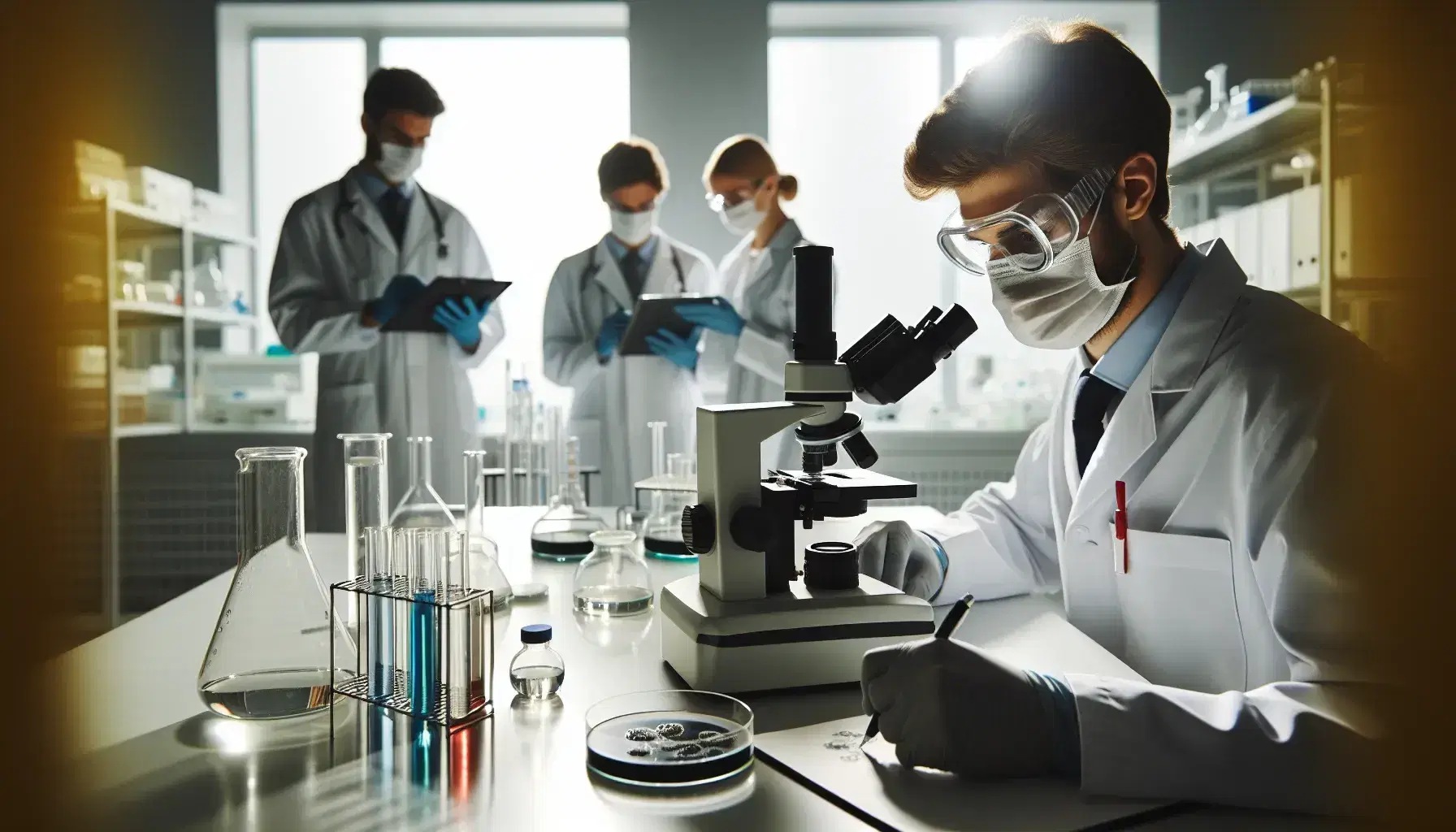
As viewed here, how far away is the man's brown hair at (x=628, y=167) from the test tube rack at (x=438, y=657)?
2.56m

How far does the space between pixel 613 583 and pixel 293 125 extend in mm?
4060

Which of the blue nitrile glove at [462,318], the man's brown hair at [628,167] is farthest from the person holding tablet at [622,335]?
the blue nitrile glove at [462,318]

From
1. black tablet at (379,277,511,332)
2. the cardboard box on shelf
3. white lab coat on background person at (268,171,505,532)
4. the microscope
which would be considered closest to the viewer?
the microscope

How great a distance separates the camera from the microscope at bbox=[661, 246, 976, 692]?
0.93 m

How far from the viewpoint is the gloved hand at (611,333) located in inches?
130

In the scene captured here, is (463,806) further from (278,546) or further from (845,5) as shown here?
(845,5)

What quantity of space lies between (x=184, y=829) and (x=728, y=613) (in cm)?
46

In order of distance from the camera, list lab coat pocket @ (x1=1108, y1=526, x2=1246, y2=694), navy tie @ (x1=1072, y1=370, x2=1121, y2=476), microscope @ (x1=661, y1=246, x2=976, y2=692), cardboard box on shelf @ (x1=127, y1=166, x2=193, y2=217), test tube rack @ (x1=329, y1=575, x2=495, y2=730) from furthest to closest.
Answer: cardboard box on shelf @ (x1=127, y1=166, x2=193, y2=217)
navy tie @ (x1=1072, y1=370, x2=1121, y2=476)
lab coat pocket @ (x1=1108, y1=526, x2=1246, y2=694)
microscope @ (x1=661, y1=246, x2=976, y2=692)
test tube rack @ (x1=329, y1=575, x2=495, y2=730)

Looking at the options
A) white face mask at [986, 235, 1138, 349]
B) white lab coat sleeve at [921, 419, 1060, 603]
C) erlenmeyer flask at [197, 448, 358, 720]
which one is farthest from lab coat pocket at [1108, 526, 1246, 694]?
erlenmeyer flask at [197, 448, 358, 720]

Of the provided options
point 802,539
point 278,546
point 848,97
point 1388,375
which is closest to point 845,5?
point 848,97

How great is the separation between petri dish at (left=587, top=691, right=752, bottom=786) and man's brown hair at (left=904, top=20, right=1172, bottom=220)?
73 cm

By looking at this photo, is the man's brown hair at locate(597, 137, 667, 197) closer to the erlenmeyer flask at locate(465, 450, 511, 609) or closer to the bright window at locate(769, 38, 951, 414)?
the bright window at locate(769, 38, 951, 414)

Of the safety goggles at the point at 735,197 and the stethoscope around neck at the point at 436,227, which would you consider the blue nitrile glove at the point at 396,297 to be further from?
the safety goggles at the point at 735,197

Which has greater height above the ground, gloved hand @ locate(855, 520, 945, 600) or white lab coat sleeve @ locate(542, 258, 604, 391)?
white lab coat sleeve @ locate(542, 258, 604, 391)
